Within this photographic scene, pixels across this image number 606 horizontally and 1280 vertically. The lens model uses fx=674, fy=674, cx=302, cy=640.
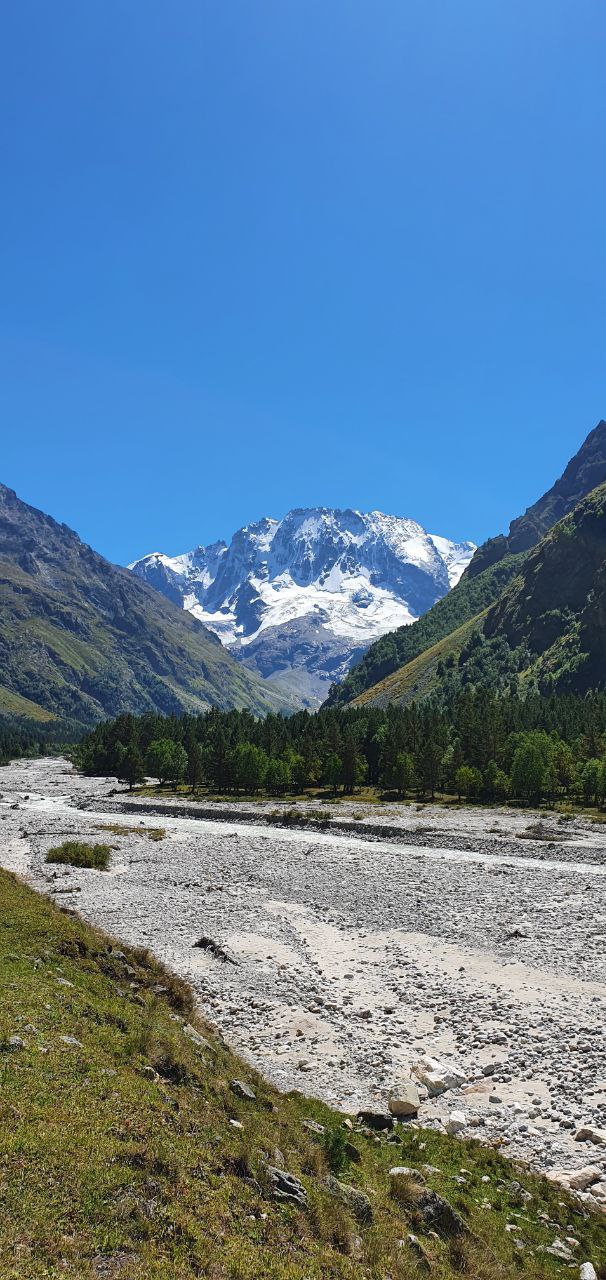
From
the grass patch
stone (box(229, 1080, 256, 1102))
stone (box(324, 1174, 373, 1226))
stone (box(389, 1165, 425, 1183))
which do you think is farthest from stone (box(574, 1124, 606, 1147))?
the grass patch

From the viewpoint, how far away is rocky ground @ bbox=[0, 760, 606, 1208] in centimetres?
2286

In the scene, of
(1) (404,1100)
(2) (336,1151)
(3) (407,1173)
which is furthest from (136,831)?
(3) (407,1173)

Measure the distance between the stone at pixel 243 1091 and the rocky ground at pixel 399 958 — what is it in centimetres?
485

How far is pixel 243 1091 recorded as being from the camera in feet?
60.4

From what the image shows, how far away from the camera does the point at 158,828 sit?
9125 centimetres

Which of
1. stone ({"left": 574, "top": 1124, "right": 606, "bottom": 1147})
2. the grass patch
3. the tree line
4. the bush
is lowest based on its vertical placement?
the grass patch

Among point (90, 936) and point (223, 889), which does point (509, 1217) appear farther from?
point (223, 889)

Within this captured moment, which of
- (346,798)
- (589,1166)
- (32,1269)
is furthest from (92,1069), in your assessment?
(346,798)

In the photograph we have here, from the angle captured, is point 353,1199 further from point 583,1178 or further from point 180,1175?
point 583,1178

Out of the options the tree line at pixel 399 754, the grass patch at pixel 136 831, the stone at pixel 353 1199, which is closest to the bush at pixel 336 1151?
the stone at pixel 353 1199

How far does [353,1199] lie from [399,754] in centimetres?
12042

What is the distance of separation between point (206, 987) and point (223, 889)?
903 inches

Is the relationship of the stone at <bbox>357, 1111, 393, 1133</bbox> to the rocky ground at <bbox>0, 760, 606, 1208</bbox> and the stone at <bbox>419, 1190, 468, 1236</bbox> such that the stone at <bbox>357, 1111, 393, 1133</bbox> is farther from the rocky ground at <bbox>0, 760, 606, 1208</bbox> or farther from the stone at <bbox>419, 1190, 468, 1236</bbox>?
the stone at <bbox>419, 1190, 468, 1236</bbox>

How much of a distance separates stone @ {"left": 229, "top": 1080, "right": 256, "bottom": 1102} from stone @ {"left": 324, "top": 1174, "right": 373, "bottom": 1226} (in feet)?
12.6
